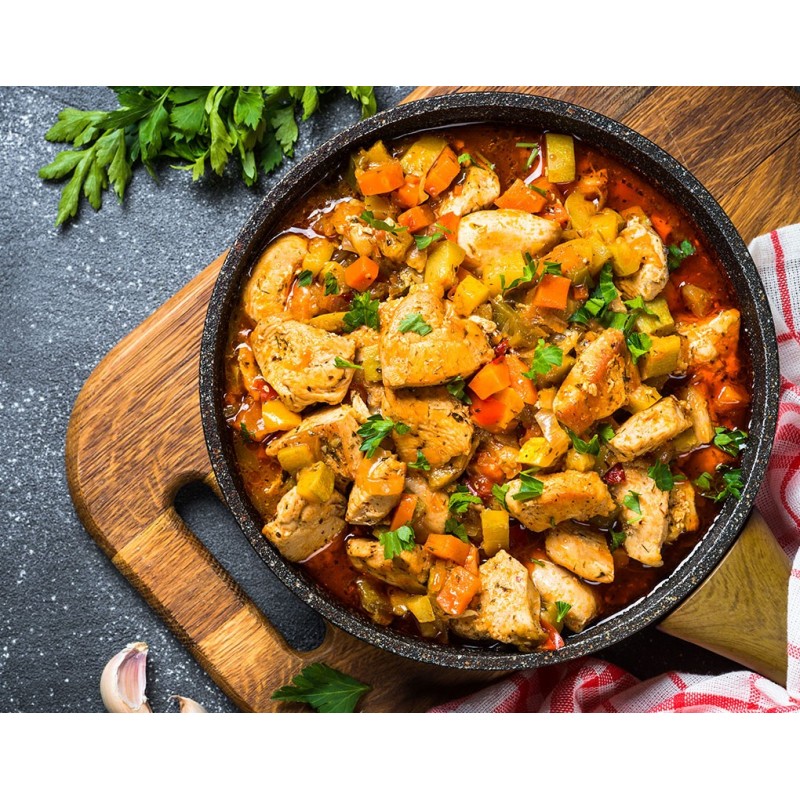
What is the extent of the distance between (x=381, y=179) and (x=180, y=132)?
4.19ft

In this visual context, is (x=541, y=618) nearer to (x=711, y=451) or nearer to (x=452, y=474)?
(x=452, y=474)

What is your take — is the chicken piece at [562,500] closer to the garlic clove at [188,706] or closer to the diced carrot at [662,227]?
the diced carrot at [662,227]

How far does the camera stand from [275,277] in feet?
10.3

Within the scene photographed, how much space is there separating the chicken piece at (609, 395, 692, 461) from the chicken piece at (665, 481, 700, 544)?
0.24 m

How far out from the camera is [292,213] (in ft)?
10.6

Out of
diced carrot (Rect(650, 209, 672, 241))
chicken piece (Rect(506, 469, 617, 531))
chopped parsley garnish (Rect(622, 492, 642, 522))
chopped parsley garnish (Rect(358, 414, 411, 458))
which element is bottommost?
chopped parsley garnish (Rect(622, 492, 642, 522))

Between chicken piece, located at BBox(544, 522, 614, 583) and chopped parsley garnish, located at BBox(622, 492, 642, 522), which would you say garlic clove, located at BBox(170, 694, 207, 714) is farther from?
chopped parsley garnish, located at BBox(622, 492, 642, 522)

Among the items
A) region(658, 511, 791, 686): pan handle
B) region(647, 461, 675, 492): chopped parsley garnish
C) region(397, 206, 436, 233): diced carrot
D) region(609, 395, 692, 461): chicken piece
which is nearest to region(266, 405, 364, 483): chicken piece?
region(397, 206, 436, 233): diced carrot

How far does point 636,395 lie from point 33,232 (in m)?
3.02

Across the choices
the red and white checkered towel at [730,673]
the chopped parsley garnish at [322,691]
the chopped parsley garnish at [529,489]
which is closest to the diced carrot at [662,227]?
the red and white checkered towel at [730,673]

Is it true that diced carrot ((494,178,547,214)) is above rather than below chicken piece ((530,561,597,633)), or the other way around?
above

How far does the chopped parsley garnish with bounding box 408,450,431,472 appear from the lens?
298 cm

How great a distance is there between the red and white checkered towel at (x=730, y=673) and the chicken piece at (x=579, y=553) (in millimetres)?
749

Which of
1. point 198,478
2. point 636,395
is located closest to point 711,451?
point 636,395
